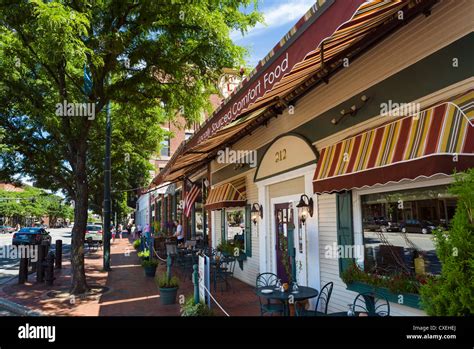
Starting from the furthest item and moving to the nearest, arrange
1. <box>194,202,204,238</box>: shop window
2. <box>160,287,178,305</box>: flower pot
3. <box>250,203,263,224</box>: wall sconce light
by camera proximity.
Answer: <box>194,202,204,238</box>: shop window < <box>250,203,263,224</box>: wall sconce light < <box>160,287,178,305</box>: flower pot

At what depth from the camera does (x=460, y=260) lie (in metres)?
2.73

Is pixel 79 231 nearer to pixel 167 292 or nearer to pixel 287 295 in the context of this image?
pixel 167 292

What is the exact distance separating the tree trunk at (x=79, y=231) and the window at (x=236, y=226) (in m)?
4.73

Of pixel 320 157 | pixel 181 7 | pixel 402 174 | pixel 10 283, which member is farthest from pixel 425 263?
pixel 10 283

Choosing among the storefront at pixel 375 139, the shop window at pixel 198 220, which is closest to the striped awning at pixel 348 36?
the storefront at pixel 375 139

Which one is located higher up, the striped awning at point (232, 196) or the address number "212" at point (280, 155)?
the address number "212" at point (280, 155)

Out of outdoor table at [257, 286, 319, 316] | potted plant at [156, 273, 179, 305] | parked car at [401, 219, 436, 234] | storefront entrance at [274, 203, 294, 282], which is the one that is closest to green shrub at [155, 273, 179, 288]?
potted plant at [156, 273, 179, 305]

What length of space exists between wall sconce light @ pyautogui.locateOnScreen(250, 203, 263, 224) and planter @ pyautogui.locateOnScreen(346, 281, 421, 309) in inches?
172

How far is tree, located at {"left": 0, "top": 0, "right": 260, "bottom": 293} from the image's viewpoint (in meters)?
8.12

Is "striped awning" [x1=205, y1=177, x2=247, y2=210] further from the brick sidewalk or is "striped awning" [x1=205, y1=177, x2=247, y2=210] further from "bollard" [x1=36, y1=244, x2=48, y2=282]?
"bollard" [x1=36, y1=244, x2=48, y2=282]

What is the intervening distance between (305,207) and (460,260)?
183 inches

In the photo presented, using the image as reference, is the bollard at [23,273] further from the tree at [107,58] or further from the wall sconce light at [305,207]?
the wall sconce light at [305,207]

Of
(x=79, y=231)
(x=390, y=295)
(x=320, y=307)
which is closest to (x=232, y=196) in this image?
(x=79, y=231)

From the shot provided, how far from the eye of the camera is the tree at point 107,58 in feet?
26.7
